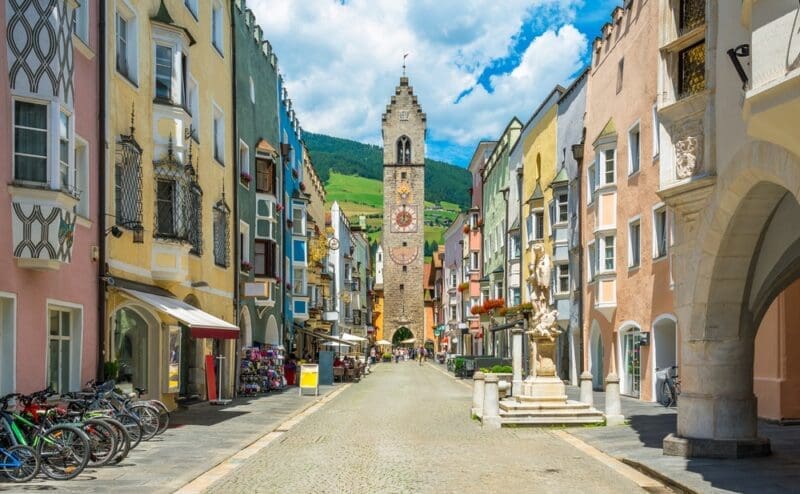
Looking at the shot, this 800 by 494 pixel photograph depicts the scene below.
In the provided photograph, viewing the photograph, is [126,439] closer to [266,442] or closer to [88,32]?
[266,442]

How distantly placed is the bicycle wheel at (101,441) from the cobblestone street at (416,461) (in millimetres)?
1703

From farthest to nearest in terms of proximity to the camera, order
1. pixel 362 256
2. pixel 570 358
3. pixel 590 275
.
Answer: pixel 362 256 → pixel 570 358 → pixel 590 275

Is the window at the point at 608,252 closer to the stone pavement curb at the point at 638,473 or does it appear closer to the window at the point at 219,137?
the window at the point at 219,137

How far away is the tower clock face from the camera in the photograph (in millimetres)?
100938

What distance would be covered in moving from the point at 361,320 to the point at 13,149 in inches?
3488

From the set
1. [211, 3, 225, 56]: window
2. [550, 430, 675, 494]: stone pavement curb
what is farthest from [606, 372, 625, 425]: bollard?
[211, 3, 225, 56]: window

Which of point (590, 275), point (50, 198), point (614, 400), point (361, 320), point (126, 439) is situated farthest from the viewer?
point (361, 320)

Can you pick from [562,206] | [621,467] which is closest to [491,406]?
[621,467]

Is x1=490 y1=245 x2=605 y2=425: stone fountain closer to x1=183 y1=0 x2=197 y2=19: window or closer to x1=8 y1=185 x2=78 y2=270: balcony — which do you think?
x1=8 y1=185 x2=78 y2=270: balcony

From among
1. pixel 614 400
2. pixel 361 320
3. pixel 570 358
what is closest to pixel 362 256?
pixel 361 320

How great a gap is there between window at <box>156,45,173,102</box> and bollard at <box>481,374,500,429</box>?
381 inches

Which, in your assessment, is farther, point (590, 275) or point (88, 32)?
point (590, 275)

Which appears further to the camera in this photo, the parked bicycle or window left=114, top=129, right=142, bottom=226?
the parked bicycle

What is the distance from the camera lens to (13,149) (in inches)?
558
